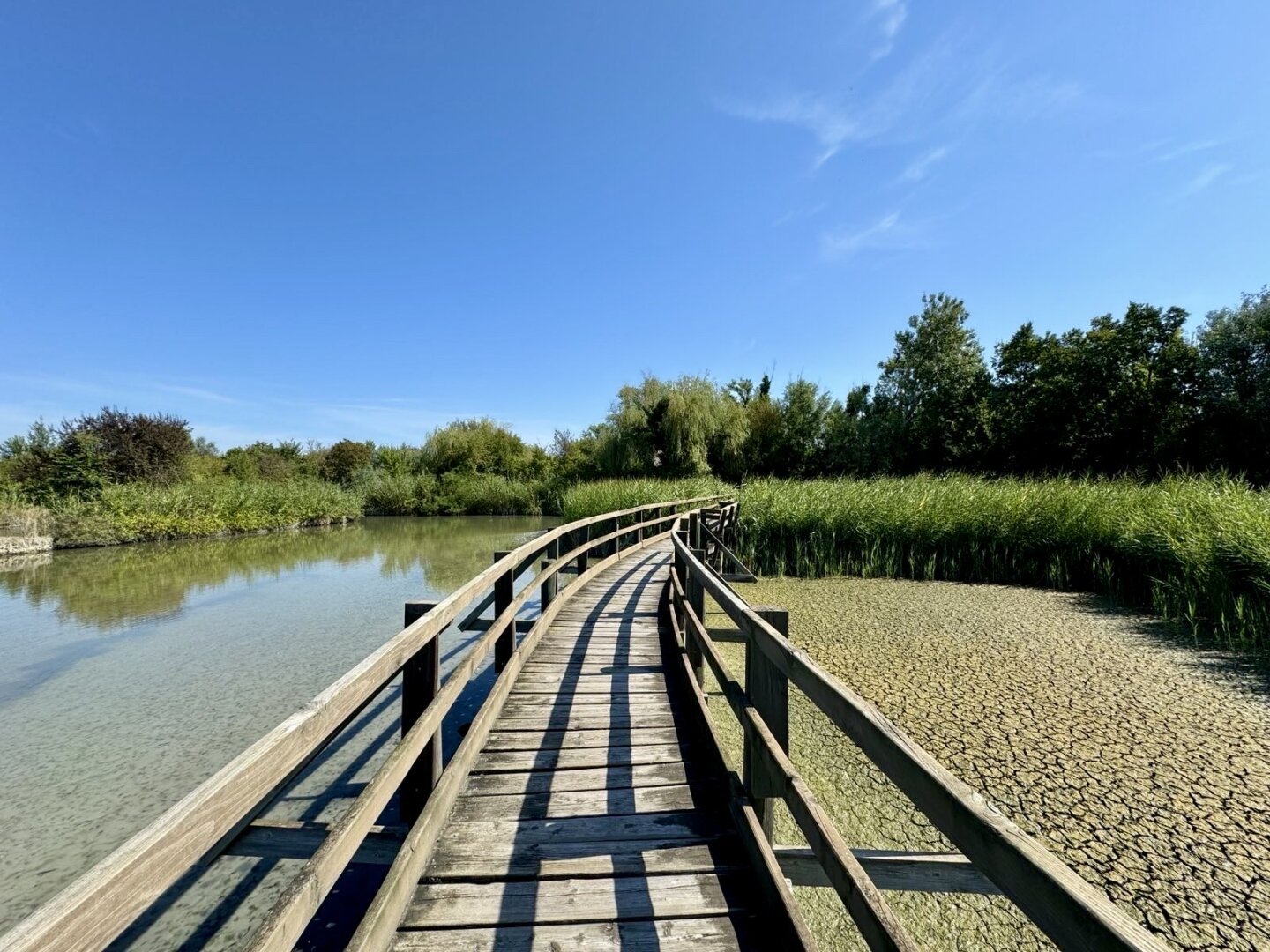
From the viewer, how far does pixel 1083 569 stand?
30.8 ft

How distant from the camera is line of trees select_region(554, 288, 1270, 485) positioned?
19172 mm

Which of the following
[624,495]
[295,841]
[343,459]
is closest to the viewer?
[295,841]

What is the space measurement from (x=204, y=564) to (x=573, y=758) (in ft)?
46.3

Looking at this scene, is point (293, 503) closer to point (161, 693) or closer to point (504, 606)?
point (161, 693)

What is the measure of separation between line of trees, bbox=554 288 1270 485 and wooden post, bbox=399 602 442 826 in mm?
21485

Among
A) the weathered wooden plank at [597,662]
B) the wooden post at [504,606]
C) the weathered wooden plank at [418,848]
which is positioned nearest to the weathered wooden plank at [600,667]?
the weathered wooden plank at [597,662]

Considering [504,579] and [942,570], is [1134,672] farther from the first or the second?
[504,579]

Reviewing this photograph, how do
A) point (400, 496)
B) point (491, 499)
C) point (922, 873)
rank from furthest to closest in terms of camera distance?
point (400, 496) → point (491, 499) → point (922, 873)

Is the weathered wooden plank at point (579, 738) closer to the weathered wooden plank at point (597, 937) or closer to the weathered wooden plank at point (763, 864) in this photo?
the weathered wooden plank at point (763, 864)

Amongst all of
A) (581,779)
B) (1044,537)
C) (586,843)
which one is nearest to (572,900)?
(586,843)

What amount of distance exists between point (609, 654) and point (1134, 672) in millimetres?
5142

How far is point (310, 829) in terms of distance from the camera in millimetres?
2494

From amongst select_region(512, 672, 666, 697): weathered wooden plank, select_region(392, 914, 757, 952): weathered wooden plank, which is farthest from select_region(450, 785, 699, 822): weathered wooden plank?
select_region(512, 672, 666, 697): weathered wooden plank

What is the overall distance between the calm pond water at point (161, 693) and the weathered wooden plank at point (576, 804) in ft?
4.39
